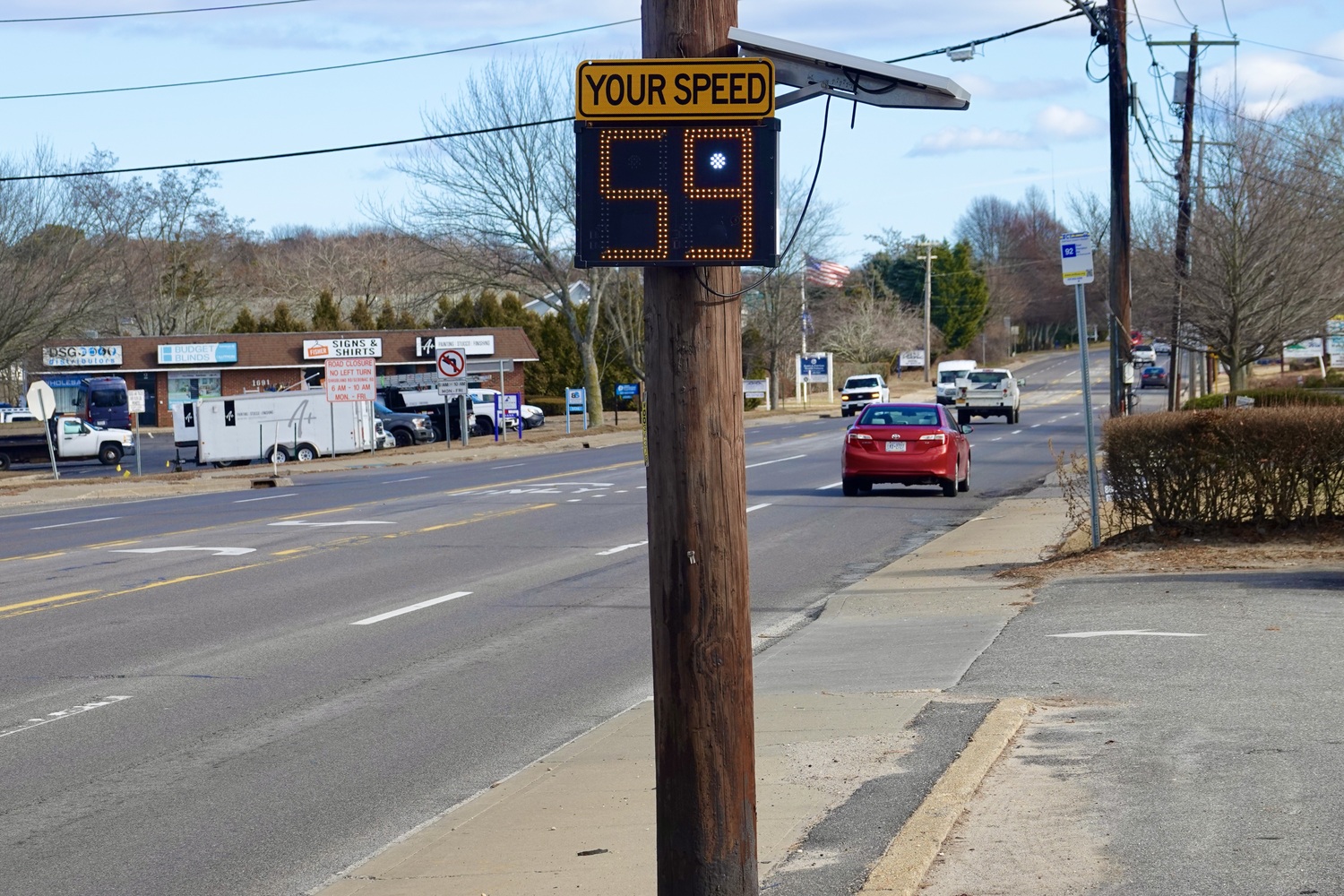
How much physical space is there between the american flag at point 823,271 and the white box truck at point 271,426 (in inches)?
1432

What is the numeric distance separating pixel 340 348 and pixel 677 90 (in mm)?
72390

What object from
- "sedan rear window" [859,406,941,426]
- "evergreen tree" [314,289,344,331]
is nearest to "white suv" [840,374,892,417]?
"evergreen tree" [314,289,344,331]

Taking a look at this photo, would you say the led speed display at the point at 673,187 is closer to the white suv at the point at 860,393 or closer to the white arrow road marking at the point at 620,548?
the white arrow road marking at the point at 620,548

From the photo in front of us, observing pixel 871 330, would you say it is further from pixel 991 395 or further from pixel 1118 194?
pixel 1118 194

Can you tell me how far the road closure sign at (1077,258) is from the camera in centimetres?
1441

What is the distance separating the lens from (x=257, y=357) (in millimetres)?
77188

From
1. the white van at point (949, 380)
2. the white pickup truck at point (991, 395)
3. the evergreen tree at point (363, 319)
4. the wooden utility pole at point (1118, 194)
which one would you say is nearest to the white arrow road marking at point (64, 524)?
the wooden utility pole at point (1118, 194)

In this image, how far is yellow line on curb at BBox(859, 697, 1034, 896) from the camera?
498 centimetres

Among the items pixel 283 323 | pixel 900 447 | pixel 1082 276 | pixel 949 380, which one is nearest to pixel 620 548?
pixel 1082 276

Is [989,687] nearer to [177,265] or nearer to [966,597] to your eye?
[966,597]

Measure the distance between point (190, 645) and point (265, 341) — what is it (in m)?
68.9

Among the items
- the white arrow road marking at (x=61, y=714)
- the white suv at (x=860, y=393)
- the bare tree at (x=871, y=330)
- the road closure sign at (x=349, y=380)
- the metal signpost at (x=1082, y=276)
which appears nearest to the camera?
the white arrow road marking at (x=61, y=714)

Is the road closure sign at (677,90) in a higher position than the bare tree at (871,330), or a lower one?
lower

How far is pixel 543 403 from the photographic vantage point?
80.0m
